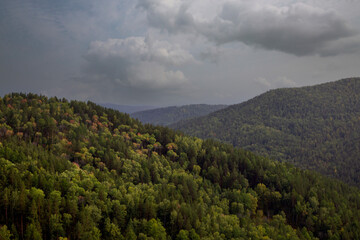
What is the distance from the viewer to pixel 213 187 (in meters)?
192

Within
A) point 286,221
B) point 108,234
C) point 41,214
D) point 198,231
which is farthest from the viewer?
point 286,221

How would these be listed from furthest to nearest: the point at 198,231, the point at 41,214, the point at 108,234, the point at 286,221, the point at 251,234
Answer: the point at 286,221 < the point at 251,234 < the point at 198,231 < the point at 108,234 < the point at 41,214

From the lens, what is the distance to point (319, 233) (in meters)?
161

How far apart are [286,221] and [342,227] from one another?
32.5 metres

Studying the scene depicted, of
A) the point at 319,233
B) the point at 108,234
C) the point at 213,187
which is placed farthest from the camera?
the point at 213,187

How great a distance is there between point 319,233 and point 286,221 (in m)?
20.6

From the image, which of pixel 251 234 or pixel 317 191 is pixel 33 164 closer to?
pixel 251 234

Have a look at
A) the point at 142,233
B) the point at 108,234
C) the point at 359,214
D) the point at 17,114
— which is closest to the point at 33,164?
the point at 108,234

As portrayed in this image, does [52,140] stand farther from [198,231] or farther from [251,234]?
[251,234]

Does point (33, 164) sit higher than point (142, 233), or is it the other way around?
point (33, 164)

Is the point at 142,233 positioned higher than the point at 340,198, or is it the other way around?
the point at 142,233

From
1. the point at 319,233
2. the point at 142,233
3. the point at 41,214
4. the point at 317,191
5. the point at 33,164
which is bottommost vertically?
the point at 319,233

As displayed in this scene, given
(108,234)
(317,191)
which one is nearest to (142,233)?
(108,234)

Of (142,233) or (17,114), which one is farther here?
(17,114)
